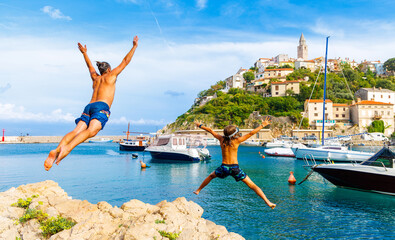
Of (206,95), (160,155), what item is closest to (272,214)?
(160,155)

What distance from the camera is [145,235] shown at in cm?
561

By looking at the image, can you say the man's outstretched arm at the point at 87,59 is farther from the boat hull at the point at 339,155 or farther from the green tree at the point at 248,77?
the green tree at the point at 248,77

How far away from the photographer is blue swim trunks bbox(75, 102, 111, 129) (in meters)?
3.48

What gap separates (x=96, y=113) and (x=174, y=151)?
31401 mm

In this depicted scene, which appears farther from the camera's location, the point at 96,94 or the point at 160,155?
the point at 160,155

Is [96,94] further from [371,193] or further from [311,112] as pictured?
[311,112]

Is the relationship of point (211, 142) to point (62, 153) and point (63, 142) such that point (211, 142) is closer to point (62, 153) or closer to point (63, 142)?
point (63, 142)

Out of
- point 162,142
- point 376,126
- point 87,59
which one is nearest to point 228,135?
point 87,59

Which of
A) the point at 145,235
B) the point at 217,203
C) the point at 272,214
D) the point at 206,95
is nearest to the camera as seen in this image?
the point at 145,235

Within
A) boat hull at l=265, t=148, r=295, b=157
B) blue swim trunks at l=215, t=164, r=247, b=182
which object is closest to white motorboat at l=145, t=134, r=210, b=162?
boat hull at l=265, t=148, r=295, b=157

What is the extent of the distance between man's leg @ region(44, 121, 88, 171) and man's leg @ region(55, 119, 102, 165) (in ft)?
0.18

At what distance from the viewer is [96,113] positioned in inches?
138

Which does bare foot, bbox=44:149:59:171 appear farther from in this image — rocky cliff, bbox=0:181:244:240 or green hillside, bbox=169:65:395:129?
green hillside, bbox=169:65:395:129

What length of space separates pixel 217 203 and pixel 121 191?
735 cm
